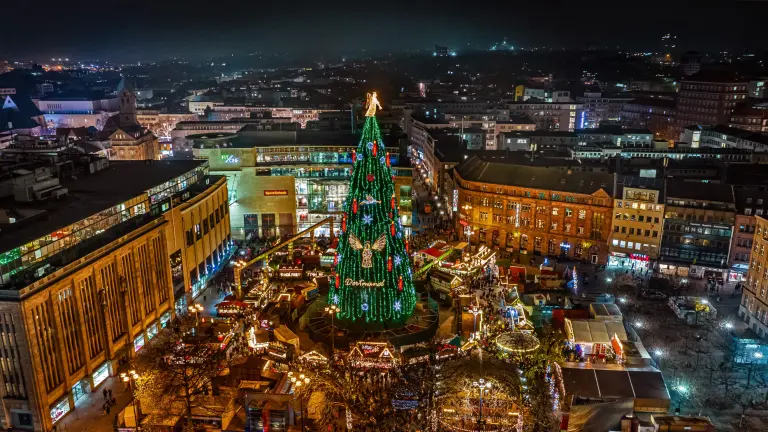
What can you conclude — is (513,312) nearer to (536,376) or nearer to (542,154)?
(536,376)

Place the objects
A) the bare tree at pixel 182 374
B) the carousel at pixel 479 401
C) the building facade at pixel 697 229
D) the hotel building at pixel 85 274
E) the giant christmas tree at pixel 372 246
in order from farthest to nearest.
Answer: the building facade at pixel 697 229, the giant christmas tree at pixel 372 246, the hotel building at pixel 85 274, the bare tree at pixel 182 374, the carousel at pixel 479 401

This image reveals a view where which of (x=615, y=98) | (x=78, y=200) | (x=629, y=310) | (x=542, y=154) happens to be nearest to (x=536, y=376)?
(x=629, y=310)

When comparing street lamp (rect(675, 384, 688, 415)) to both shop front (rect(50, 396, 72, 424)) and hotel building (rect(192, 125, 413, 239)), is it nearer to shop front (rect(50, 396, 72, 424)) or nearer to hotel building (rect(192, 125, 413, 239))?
shop front (rect(50, 396, 72, 424))

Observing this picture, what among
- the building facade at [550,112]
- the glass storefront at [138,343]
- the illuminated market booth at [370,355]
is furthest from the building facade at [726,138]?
the glass storefront at [138,343]

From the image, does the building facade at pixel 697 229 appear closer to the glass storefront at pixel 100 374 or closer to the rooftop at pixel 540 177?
the rooftop at pixel 540 177

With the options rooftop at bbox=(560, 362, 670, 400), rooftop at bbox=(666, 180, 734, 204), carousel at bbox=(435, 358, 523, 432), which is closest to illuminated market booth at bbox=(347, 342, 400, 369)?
carousel at bbox=(435, 358, 523, 432)

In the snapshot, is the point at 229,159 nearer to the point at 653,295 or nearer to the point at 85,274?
the point at 85,274

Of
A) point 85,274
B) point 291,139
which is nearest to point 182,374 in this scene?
point 85,274
